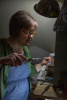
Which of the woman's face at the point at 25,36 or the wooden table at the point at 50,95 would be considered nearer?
the wooden table at the point at 50,95

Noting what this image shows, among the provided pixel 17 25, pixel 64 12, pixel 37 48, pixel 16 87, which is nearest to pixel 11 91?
pixel 16 87

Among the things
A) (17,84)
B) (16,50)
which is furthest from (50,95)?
(16,50)

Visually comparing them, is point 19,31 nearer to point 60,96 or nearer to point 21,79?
point 21,79

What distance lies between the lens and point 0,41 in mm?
933

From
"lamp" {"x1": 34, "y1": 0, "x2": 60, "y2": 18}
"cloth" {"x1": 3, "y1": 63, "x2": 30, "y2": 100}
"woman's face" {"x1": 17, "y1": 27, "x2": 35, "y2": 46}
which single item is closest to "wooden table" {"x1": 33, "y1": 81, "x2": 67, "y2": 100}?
"cloth" {"x1": 3, "y1": 63, "x2": 30, "y2": 100}

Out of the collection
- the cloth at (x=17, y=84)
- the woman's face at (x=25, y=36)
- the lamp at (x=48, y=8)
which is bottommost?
the cloth at (x=17, y=84)

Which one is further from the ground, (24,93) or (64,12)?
(64,12)

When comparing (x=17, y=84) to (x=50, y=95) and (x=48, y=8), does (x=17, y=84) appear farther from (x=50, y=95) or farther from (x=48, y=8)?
(x=48, y=8)

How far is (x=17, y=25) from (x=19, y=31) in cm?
5

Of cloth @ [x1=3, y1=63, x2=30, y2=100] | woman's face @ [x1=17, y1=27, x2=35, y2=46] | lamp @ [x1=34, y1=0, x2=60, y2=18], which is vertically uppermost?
lamp @ [x1=34, y1=0, x2=60, y2=18]

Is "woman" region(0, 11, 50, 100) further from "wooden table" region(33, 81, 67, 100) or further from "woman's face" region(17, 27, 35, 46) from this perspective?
"wooden table" region(33, 81, 67, 100)

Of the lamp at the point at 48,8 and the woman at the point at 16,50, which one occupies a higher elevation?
the lamp at the point at 48,8

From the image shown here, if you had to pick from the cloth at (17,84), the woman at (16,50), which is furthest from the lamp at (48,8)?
the cloth at (17,84)

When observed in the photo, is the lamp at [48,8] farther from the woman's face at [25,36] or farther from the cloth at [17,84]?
the cloth at [17,84]
